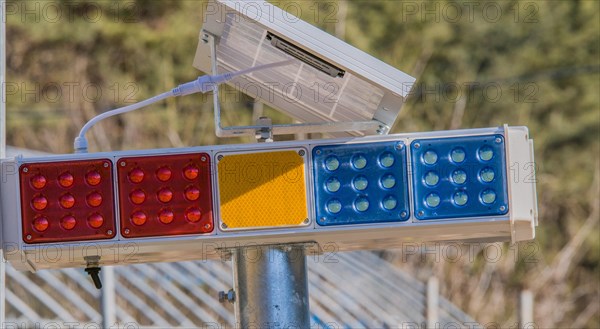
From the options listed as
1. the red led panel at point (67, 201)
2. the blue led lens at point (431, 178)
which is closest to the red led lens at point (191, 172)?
the red led panel at point (67, 201)

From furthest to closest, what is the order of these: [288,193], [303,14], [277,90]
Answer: [303,14]
[277,90]
[288,193]

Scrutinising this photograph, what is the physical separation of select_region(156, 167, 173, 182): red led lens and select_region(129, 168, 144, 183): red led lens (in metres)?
0.05

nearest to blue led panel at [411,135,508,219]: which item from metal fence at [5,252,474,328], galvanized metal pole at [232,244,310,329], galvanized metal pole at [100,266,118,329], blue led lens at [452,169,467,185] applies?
blue led lens at [452,169,467,185]

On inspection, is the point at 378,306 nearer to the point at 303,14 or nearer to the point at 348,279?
the point at 348,279

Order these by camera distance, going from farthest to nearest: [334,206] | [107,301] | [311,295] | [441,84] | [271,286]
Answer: [441,84] < [311,295] < [107,301] < [271,286] < [334,206]

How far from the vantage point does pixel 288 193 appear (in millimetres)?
3531

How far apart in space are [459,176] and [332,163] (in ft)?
1.29

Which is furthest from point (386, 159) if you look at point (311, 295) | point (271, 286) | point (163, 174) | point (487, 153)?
point (311, 295)

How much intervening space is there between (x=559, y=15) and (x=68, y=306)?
1142 centimetres

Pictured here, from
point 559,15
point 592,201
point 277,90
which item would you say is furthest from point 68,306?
point 559,15

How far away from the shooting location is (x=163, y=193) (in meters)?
3.59

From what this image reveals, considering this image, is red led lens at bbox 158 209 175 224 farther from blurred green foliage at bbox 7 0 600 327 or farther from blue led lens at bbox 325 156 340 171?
blurred green foliage at bbox 7 0 600 327

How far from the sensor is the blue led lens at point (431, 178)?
354 centimetres

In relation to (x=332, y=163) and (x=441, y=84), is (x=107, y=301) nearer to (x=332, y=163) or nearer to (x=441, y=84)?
(x=332, y=163)
